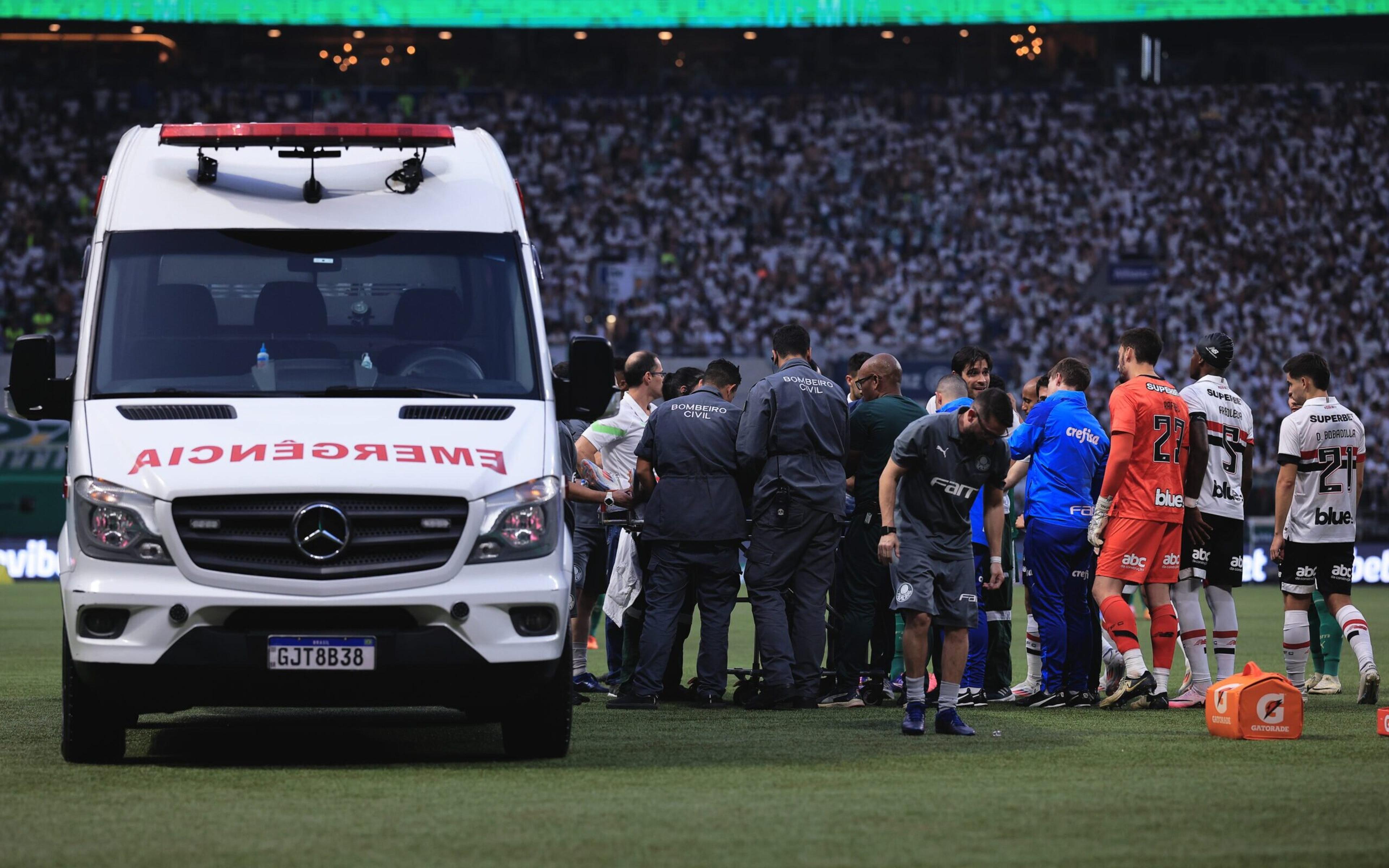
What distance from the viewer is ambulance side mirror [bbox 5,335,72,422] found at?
8133 mm

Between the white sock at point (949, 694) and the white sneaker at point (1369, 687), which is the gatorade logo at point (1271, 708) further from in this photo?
the white sneaker at point (1369, 687)

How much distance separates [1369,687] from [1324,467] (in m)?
1.49

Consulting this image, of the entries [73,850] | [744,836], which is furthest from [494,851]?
[73,850]

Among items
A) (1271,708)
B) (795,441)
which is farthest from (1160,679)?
(795,441)

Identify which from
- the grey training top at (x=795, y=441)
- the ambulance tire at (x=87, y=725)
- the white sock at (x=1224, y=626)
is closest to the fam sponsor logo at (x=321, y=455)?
the ambulance tire at (x=87, y=725)

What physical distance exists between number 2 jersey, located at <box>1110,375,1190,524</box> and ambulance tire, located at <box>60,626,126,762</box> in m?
5.97

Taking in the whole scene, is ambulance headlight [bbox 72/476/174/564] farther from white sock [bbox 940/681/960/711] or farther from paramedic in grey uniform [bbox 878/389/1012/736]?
white sock [bbox 940/681/960/711]

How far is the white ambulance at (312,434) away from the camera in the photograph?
766 cm

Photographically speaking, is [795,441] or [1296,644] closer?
[795,441]

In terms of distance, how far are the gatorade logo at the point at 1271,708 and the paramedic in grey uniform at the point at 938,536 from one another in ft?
4.88

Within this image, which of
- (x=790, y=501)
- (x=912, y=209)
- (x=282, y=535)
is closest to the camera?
(x=282, y=535)

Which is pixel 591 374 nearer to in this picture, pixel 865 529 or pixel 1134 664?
pixel 865 529

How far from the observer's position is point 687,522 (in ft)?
35.8

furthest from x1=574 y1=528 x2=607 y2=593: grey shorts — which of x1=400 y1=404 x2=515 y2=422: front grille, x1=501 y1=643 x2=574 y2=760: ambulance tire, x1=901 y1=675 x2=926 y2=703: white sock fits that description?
x1=400 y1=404 x2=515 y2=422: front grille
